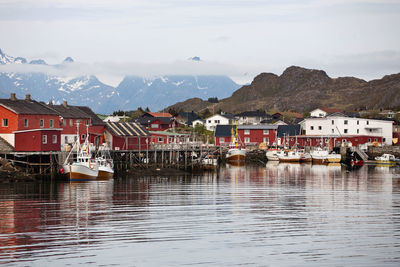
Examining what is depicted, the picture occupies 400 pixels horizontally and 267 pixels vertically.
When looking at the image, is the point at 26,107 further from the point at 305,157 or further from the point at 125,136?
the point at 305,157

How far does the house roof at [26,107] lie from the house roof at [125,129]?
1016 cm

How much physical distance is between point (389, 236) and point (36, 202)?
2398 cm

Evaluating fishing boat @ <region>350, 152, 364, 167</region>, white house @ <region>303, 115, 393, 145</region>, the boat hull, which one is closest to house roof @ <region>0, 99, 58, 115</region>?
the boat hull

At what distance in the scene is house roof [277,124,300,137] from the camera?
405ft

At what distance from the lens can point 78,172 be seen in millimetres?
62344

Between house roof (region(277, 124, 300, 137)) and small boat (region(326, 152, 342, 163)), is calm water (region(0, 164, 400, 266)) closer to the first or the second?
small boat (region(326, 152, 342, 163))

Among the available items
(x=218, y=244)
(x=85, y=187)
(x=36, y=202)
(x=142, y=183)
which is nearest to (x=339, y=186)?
(x=142, y=183)

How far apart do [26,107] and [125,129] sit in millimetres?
18108

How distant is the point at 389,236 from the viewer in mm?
29781

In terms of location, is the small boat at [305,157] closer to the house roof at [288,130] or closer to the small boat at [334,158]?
the small boat at [334,158]

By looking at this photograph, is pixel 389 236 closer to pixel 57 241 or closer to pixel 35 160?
pixel 57 241

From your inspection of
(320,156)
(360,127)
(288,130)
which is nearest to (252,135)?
(288,130)

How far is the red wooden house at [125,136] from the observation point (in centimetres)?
8362

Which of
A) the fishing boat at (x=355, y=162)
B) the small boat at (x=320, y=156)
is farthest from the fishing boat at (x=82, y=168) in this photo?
the small boat at (x=320, y=156)
